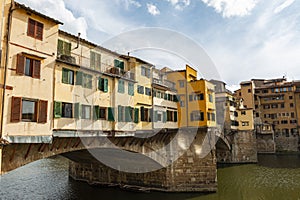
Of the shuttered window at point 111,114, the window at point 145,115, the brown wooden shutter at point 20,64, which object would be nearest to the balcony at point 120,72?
the shuttered window at point 111,114

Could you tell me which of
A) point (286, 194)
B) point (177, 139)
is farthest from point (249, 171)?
point (177, 139)

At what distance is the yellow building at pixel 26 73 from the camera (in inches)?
486

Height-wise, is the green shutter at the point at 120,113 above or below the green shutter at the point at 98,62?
below

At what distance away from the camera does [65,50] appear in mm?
17188

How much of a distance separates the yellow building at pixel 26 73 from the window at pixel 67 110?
121cm

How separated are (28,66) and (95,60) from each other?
22.8 feet

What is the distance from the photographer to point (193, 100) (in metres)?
31.2

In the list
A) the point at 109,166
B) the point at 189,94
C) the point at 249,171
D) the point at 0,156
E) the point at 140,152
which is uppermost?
the point at 189,94

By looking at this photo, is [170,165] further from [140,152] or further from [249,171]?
[249,171]

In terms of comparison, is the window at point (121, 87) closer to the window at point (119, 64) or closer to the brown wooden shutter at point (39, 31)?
the window at point (119, 64)

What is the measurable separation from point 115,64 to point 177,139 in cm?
1273

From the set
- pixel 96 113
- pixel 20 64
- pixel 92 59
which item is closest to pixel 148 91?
pixel 92 59

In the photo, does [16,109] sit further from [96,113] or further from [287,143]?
[287,143]

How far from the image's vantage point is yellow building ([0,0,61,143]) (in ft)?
40.5
